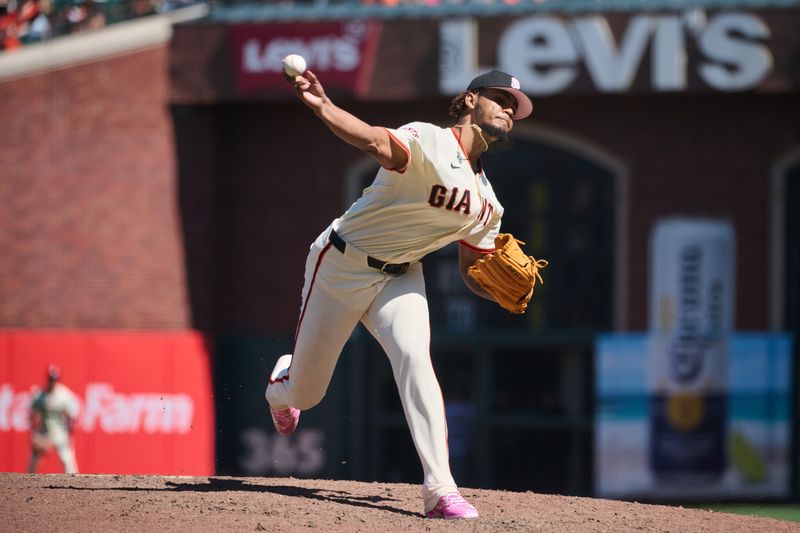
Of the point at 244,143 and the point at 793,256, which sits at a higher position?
the point at 244,143

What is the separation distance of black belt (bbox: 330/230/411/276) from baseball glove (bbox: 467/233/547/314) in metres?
0.41

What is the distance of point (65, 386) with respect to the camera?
14188 mm

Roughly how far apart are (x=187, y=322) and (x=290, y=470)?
2.17m

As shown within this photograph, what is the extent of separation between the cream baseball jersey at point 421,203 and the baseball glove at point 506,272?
191 mm

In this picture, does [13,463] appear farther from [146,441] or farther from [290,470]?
[290,470]

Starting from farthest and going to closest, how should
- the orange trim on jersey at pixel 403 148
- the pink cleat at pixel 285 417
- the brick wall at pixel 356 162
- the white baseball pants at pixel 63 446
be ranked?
the brick wall at pixel 356 162 → the white baseball pants at pixel 63 446 → the pink cleat at pixel 285 417 → the orange trim on jersey at pixel 403 148

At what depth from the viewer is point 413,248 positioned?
5.73 meters

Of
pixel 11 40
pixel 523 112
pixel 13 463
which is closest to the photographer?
pixel 523 112

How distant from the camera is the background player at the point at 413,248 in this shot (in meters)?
5.49

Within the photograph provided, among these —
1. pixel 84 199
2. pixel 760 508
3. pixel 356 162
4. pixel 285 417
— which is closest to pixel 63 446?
pixel 84 199

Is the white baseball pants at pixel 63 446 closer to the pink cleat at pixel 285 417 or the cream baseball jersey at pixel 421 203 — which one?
the pink cleat at pixel 285 417

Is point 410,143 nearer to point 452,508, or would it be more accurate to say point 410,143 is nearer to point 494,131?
point 494,131

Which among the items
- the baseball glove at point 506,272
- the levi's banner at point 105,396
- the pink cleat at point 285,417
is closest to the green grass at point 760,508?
the levi's banner at point 105,396

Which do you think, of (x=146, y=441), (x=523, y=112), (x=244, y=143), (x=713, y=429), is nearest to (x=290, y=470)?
(x=146, y=441)
